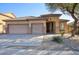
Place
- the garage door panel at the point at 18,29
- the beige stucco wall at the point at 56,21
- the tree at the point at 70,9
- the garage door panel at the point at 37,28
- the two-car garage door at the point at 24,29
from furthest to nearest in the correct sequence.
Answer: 1. the garage door panel at the point at 37,28
2. the beige stucco wall at the point at 56,21
3. the tree at the point at 70,9
4. the two-car garage door at the point at 24,29
5. the garage door panel at the point at 18,29

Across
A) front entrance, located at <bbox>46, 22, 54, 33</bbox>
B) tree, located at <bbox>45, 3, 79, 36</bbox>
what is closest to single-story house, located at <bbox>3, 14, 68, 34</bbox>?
front entrance, located at <bbox>46, 22, 54, 33</bbox>

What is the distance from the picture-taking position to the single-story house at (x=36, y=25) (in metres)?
12.8

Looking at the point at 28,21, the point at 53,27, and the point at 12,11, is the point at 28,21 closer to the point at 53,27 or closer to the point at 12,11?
the point at 53,27

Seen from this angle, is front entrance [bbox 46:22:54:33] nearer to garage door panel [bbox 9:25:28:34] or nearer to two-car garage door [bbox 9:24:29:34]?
two-car garage door [bbox 9:24:29:34]

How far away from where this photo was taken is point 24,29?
43.6 feet

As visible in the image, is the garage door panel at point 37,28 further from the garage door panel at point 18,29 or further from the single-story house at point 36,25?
the garage door panel at point 18,29

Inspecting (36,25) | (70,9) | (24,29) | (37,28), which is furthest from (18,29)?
(70,9)

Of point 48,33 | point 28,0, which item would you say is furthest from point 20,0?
point 48,33

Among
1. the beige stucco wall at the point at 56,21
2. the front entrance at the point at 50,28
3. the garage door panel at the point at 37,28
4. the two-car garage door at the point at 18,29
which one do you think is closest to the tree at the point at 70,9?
the beige stucco wall at the point at 56,21

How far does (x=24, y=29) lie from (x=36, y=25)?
2051 millimetres

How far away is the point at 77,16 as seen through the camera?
14.2 metres

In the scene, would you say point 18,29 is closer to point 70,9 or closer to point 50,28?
point 50,28

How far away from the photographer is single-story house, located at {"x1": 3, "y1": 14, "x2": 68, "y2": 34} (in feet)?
41.9

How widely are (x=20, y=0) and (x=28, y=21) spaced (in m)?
9.22
